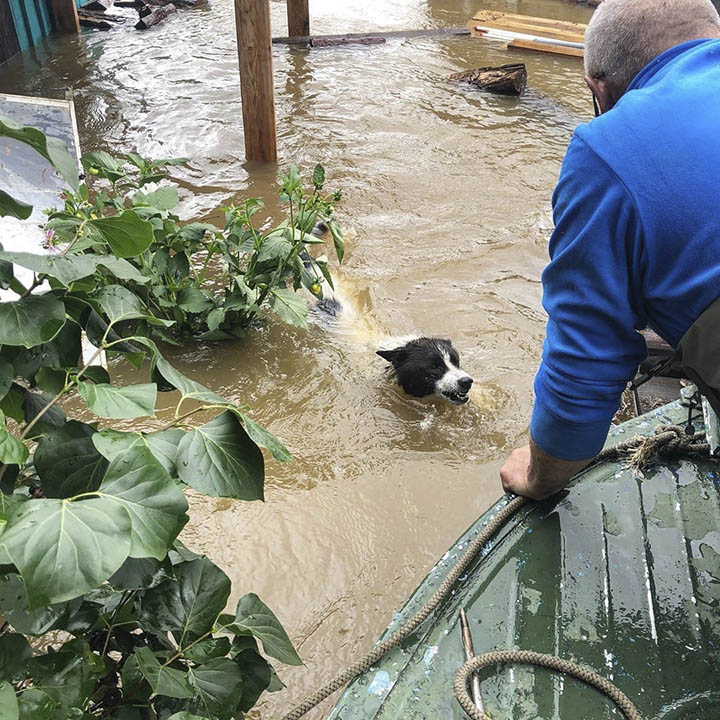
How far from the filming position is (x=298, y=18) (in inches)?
456

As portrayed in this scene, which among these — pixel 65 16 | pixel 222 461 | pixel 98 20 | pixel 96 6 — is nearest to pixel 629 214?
pixel 222 461

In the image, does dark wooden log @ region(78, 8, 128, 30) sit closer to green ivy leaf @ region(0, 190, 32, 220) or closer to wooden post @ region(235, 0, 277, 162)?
wooden post @ region(235, 0, 277, 162)

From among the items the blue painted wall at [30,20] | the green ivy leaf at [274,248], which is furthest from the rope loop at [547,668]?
the blue painted wall at [30,20]

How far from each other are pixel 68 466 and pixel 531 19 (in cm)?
1387

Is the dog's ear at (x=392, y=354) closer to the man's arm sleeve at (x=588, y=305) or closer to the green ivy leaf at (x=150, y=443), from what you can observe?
the man's arm sleeve at (x=588, y=305)

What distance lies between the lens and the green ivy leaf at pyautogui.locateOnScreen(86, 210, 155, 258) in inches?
59.0

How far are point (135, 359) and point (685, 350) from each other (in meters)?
1.46

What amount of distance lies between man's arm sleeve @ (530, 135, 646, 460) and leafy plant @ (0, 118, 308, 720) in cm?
98

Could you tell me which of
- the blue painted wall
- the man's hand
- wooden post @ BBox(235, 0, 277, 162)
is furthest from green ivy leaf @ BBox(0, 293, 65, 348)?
the blue painted wall

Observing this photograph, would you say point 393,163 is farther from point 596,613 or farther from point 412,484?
point 596,613

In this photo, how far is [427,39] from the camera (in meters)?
12.2

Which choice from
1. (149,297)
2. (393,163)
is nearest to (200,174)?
(393,163)

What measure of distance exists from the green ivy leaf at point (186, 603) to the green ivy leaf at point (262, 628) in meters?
0.07

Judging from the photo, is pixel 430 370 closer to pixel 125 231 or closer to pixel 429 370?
pixel 429 370
